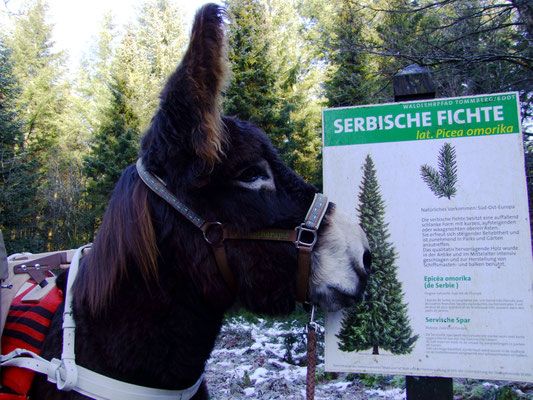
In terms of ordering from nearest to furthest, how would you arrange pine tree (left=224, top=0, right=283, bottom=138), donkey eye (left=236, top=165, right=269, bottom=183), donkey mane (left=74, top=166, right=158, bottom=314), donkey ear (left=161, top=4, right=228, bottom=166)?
donkey ear (left=161, top=4, right=228, bottom=166), donkey mane (left=74, top=166, right=158, bottom=314), donkey eye (left=236, top=165, right=269, bottom=183), pine tree (left=224, top=0, right=283, bottom=138)

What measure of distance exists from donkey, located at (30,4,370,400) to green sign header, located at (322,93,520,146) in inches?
29.1

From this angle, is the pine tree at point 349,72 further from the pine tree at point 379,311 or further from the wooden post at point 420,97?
the pine tree at point 379,311

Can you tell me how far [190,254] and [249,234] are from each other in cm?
27

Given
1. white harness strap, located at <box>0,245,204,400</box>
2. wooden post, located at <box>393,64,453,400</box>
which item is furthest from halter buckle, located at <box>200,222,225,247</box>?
wooden post, located at <box>393,64,453,400</box>

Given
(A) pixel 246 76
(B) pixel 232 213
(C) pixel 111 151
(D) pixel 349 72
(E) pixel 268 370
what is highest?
(D) pixel 349 72

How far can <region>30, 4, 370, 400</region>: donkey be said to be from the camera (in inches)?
61.1

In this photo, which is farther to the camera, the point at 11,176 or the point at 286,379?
the point at 11,176

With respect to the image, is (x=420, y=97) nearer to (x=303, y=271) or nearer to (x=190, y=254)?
(x=303, y=271)

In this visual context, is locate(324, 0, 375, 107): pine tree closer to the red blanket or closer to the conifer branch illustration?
the conifer branch illustration

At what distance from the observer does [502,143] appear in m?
2.09

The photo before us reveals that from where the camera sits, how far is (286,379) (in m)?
4.61

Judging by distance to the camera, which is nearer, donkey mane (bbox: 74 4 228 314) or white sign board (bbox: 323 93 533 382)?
donkey mane (bbox: 74 4 228 314)

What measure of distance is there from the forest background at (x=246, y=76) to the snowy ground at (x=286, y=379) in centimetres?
379

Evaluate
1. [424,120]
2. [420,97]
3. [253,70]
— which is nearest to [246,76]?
[253,70]
